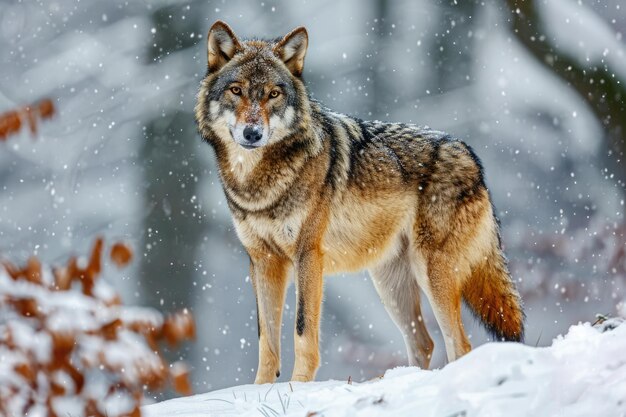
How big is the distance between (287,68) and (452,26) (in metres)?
6.67

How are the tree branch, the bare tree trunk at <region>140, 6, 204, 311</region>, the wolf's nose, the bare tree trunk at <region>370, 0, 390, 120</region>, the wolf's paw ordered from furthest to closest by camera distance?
the bare tree trunk at <region>370, 0, 390, 120</region>, the bare tree trunk at <region>140, 6, 204, 311</region>, the tree branch, the wolf's paw, the wolf's nose

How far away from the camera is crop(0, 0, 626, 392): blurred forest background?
32.2 feet

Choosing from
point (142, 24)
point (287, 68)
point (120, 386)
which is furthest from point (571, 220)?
point (120, 386)

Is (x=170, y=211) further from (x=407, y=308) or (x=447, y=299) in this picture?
(x=447, y=299)

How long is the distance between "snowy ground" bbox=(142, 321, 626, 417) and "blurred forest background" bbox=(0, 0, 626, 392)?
681 centimetres

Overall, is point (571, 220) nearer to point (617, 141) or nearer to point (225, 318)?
point (617, 141)

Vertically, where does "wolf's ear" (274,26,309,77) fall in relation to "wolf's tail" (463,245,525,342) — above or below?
above

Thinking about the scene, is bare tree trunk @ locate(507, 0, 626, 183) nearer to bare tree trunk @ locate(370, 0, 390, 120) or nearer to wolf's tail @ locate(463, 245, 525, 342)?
bare tree trunk @ locate(370, 0, 390, 120)

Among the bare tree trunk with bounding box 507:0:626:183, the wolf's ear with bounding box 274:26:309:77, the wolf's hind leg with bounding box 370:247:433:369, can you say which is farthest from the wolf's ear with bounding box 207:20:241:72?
the bare tree trunk with bounding box 507:0:626:183

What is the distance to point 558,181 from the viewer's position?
11508mm

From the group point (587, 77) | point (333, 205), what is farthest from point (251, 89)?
point (587, 77)

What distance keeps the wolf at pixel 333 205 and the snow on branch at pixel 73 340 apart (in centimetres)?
267

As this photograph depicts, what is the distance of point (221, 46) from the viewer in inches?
207

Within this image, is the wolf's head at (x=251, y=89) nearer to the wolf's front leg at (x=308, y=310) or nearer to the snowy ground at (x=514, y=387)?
the wolf's front leg at (x=308, y=310)
